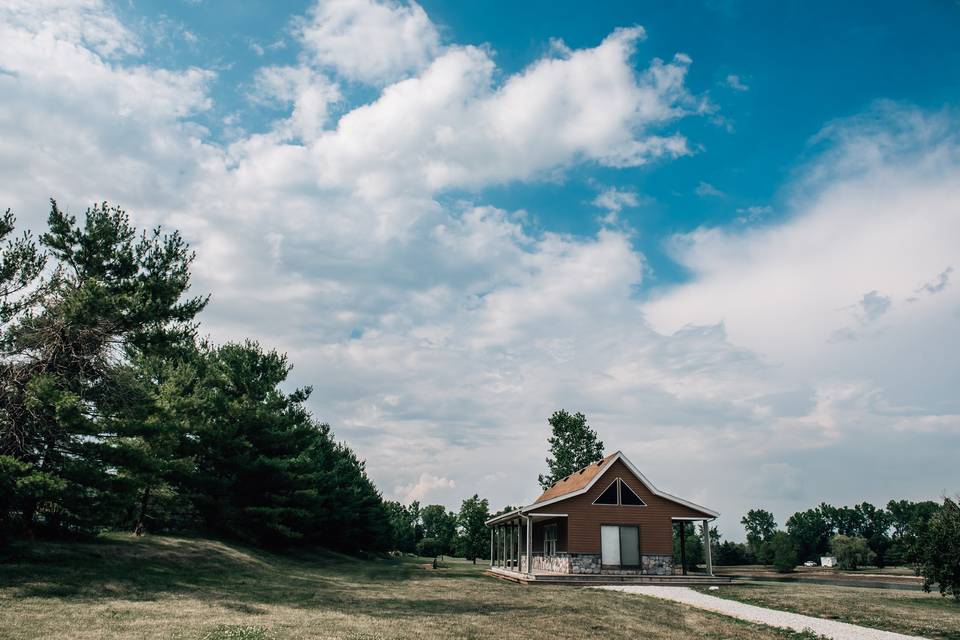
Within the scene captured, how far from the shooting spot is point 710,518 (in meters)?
30.4

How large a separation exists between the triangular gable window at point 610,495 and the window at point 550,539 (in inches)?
138

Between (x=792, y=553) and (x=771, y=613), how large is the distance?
1902 inches

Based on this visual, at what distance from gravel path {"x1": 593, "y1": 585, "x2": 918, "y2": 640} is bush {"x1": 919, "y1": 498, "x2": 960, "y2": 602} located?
23.2 feet

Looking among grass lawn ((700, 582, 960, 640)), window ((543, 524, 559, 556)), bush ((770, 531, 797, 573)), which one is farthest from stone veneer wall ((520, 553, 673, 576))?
bush ((770, 531, 797, 573))

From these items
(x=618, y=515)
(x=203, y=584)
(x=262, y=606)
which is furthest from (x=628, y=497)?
(x=262, y=606)

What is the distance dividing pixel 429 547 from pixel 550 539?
170 ft

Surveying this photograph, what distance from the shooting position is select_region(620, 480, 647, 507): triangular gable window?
99.9 ft

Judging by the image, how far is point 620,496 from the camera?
1197 inches

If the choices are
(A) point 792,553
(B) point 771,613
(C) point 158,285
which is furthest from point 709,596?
(A) point 792,553

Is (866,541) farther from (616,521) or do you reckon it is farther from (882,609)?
(882,609)

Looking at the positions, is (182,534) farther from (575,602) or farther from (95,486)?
(575,602)

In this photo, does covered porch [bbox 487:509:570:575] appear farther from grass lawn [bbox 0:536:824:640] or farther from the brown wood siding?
grass lawn [bbox 0:536:824:640]

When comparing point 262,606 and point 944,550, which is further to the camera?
point 944,550

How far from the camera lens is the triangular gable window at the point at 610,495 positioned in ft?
99.2
